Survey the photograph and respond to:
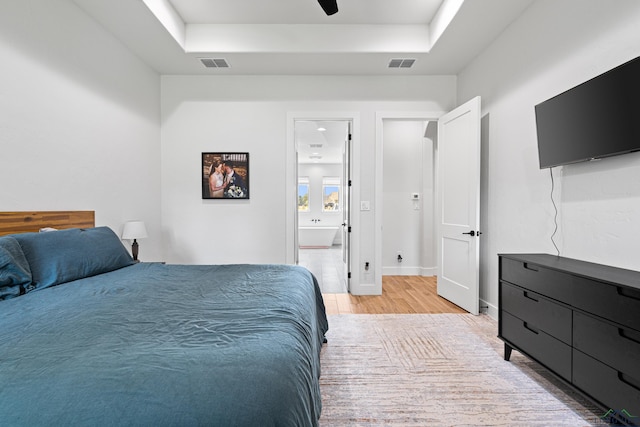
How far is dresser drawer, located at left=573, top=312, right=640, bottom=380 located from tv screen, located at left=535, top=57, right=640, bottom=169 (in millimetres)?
960

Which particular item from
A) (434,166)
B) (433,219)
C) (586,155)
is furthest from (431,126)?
(586,155)

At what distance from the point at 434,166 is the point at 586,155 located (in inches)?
128

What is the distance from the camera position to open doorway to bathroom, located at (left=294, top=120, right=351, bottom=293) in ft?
17.7

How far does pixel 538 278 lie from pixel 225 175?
345cm

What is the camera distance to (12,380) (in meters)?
0.80

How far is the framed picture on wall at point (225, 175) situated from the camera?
3990mm

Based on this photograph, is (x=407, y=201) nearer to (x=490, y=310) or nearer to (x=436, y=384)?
(x=490, y=310)

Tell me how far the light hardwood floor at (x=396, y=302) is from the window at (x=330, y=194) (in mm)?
5839

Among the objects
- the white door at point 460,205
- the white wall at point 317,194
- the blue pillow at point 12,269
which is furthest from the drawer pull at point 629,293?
the white wall at point 317,194

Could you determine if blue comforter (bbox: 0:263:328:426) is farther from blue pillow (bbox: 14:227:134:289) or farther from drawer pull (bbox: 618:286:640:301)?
drawer pull (bbox: 618:286:640:301)

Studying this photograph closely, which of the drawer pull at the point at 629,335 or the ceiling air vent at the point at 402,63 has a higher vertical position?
the ceiling air vent at the point at 402,63

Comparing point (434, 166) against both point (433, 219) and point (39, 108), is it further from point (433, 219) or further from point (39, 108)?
point (39, 108)

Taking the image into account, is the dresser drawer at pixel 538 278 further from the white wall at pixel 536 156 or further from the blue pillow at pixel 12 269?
the blue pillow at pixel 12 269

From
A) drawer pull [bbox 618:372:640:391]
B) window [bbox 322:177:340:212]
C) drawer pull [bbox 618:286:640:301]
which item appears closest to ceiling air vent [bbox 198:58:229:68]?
drawer pull [bbox 618:286:640:301]
